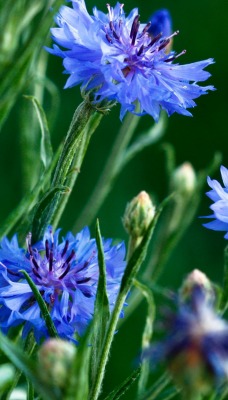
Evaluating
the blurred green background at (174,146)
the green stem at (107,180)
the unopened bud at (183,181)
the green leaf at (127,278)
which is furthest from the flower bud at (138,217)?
the blurred green background at (174,146)

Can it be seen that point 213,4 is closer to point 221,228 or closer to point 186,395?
point 221,228

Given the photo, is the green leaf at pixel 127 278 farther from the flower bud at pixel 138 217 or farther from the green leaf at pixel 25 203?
the green leaf at pixel 25 203

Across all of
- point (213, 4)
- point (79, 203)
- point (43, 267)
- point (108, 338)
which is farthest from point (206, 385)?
point (213, 4)

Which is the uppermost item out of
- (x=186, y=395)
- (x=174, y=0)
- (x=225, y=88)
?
(x=174, y=0)

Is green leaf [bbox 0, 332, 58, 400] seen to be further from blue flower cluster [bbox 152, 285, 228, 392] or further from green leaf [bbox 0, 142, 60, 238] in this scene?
green leaf [bbox 0, 142, 60, 238]

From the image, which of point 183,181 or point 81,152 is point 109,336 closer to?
→ point 81,152
